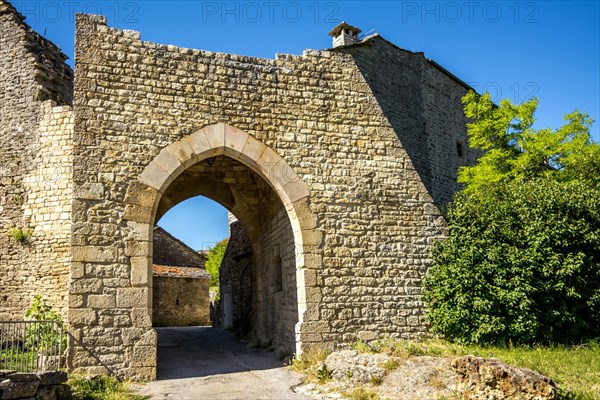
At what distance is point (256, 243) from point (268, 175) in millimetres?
3561

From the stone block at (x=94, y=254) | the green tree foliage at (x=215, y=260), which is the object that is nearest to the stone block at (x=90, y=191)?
the stone block at (x=94, y=254)

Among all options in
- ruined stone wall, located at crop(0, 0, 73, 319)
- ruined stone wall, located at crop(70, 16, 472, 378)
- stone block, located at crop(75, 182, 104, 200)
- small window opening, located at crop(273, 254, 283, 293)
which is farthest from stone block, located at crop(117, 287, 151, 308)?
ruined stone wall, located at crop(0, 0, 73, 319)

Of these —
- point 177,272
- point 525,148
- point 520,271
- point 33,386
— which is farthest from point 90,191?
point 177,272

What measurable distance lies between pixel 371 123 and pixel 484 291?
11.8ft

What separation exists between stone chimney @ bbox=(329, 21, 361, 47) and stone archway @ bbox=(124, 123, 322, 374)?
1295 cm

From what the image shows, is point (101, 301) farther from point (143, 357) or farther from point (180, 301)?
point (180, 301)

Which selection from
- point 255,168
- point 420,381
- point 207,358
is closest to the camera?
point 420,381

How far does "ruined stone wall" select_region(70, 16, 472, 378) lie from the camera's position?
282 inches

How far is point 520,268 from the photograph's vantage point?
843 cm

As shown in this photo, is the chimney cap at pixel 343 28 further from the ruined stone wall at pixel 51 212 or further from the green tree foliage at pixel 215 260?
the green tree foliage at pixel 215 260

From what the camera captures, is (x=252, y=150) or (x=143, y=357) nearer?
(x=143, y=357)

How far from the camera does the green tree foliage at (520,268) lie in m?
8.22

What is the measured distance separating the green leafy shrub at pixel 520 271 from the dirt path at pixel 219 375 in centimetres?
309

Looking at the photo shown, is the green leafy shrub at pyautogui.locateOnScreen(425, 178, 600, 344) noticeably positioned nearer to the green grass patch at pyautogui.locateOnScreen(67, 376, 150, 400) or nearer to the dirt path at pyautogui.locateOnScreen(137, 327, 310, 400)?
the dirt path at pyautogui.locateOnScreen(137, 327, 310, 400)
